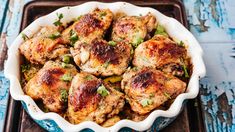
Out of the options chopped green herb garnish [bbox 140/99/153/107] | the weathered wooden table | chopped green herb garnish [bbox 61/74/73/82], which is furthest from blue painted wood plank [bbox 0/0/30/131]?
chopped green herb garnish [bbox 140/99/153/107]

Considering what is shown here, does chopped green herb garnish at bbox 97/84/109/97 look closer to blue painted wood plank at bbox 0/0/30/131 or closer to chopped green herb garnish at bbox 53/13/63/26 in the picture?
chopped green herb garnish at bbox 53/13/63/26

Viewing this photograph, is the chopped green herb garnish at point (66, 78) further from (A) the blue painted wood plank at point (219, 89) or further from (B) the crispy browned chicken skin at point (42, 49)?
(A) the blue painted wood plank at point (219, 89)

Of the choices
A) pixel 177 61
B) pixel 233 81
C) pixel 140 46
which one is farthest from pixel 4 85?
pixel 233 81

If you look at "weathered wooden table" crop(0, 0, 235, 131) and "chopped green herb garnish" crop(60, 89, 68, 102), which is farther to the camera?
"weathered wooden table" crop(0, 0, 235, 131)

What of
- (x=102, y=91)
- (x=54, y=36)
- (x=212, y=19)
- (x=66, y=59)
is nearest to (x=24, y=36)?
(x=54, y=36)

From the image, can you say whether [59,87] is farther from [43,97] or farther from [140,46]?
Answer: [140,46]

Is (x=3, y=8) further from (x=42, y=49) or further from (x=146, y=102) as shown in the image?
(x=146, y=102)
